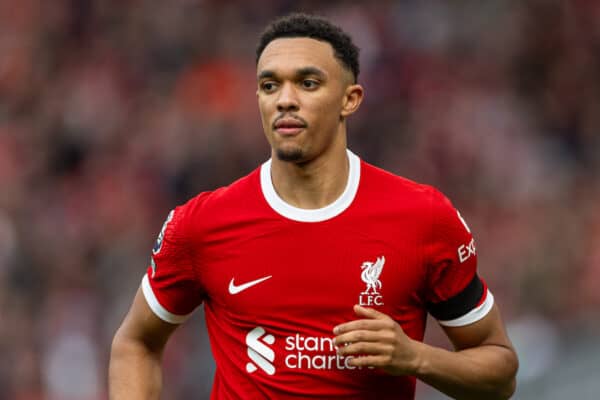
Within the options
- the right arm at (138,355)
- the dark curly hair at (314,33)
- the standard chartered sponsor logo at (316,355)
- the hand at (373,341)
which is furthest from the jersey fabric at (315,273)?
the dark curly hair at (314,33)

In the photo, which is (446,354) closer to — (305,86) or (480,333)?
(480,333)

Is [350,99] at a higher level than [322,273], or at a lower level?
higher

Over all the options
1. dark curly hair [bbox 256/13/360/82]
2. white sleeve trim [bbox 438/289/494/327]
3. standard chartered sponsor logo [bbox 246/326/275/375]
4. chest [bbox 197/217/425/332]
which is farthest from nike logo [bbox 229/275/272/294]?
dark curly hair [bbox 256/13/360/82]

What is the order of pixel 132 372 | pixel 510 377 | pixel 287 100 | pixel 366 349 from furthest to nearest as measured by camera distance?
pixel 132 372, pixel 510 377, pixel 287 100, pixel 366 349

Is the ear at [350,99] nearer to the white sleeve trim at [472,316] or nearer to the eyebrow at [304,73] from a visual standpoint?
the eyebrow at [304,73]

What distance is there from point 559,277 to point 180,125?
162 inches

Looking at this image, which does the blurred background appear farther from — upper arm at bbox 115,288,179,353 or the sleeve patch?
upper arm at bbox 115,288,179,353

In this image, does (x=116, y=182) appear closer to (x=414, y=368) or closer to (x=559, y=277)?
(x=559, y=277)

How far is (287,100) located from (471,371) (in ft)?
4.11

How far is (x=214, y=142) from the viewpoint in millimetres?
11883

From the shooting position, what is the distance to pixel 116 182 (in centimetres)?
1184

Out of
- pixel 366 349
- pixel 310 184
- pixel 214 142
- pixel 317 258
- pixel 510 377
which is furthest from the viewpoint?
pixel 214 142

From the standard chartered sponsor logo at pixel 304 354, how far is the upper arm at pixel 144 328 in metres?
0.53

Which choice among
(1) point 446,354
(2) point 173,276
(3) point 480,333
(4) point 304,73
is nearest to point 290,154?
(4) point 304,73
